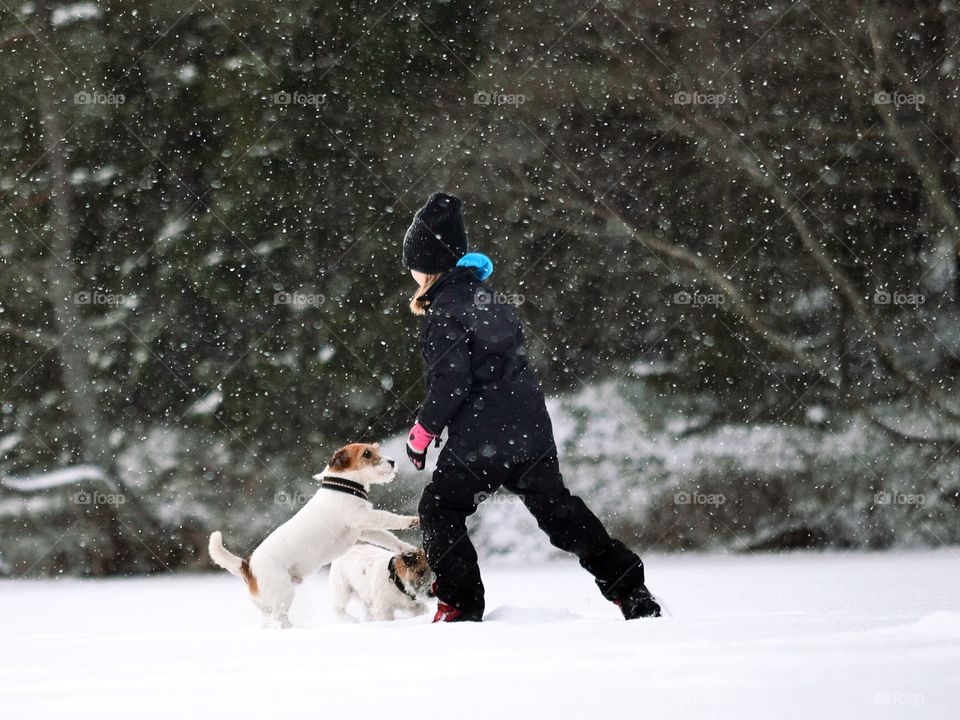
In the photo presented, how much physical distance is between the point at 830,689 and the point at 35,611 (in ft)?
13.9

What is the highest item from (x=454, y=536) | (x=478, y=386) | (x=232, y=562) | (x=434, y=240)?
(x=434, y=240)

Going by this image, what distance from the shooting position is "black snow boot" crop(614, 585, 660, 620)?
390cm

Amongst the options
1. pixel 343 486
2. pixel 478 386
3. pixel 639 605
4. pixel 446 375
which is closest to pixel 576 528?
pixel 639 605

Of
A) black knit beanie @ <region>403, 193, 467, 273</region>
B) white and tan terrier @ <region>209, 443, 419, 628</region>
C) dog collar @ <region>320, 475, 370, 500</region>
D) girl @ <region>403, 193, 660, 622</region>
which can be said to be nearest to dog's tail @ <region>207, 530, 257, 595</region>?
white and tan terrier @ <region>209, 443, 419, 628</region>

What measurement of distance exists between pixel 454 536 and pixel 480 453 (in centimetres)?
31

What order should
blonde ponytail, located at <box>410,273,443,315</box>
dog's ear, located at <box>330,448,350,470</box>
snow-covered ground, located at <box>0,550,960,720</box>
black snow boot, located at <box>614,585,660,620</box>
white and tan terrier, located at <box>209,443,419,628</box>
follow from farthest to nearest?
dog's ear, located at <box>330,448,350,470</box> < white and tan terrier, located at <box>209,443,419,628</box> < blonde ponytail, located at <box>410,273,443,315</box> < black snow boot, located at <box>614,585,660,620</box> < snow-covered ground, located at <box>0,550,960,720</box>

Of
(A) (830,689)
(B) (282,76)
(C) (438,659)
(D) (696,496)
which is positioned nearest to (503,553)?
(D) (696,496)

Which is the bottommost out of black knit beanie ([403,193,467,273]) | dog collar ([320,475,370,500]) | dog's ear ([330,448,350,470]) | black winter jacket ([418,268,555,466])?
dog collar ([320,475,370,500])

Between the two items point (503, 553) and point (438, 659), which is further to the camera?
point (503, 553)

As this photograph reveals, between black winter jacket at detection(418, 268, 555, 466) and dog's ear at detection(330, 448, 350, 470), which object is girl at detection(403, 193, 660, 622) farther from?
dog's ear at detection(330, 448, 350, 470)

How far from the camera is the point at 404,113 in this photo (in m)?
6.66

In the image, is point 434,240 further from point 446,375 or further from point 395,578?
point 395,578

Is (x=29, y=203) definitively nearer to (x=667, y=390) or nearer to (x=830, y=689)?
(x=667, y=390)

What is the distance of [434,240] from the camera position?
4207 mm
